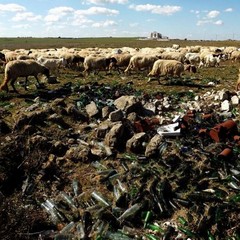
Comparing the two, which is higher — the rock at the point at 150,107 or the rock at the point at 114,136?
the rock at the point at 150,107

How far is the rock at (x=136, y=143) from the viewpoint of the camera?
1028 centimetres

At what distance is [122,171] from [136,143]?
1169 millimetres

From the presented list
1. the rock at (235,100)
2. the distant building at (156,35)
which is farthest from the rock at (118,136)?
the distant building at (156,35)

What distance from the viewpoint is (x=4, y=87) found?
16828mm

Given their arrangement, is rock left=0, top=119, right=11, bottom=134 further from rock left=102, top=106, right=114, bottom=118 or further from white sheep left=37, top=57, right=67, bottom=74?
white sheep left=37, top=57, right=67, bottom=74

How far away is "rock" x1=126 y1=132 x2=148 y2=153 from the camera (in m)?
10.3

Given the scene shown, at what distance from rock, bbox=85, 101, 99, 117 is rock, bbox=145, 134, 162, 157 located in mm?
3267

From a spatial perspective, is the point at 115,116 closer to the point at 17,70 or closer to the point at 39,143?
the point at 39,143

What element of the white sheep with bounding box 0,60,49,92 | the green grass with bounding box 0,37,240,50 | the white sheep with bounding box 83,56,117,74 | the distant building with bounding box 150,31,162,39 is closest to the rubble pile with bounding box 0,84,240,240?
the white sheep with bounding box 0,60,49,92

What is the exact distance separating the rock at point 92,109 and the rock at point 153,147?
3.27m

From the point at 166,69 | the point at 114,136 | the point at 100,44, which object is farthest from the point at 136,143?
the point at 100,44

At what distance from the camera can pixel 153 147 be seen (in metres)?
9.92

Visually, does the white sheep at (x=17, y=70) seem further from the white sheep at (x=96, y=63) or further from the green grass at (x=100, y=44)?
the green grass at (x=100, y=44)

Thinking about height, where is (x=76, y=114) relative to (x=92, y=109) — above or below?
below
